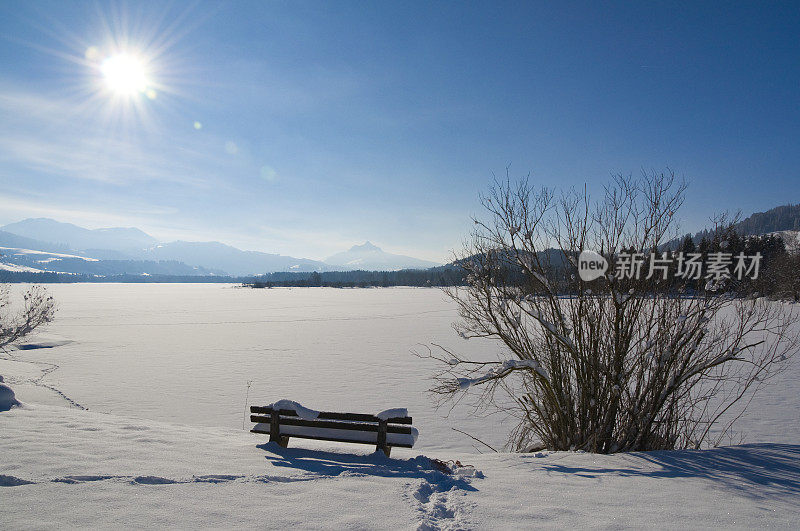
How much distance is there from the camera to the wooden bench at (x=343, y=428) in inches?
240

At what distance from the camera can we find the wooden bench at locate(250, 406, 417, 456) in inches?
240

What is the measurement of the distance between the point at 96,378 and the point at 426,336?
18.2 m

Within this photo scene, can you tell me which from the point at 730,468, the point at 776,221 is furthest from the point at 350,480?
the point at 776,221

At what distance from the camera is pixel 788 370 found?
1725cm

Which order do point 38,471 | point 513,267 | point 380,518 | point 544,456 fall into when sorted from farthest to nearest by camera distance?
point 513,267
point 544,456
point 38,471
point 380,518

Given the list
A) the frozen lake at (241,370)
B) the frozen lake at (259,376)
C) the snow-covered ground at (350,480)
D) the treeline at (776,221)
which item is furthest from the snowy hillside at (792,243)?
the treeline at (776,221)

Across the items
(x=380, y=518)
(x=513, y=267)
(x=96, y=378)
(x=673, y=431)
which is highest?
(x=513, y=267)

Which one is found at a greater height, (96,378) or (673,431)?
(673,431)

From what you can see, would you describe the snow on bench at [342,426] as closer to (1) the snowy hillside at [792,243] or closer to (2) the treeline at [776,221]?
(1) the snowy hillside at [792,243]

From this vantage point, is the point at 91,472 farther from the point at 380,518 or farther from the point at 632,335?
the point at 632,335

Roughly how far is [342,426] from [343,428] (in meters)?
0.03

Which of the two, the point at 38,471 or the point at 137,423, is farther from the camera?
the point at 137,423

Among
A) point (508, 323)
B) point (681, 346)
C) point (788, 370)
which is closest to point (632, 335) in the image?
point (681, 346)

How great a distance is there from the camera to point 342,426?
6.19 metres
